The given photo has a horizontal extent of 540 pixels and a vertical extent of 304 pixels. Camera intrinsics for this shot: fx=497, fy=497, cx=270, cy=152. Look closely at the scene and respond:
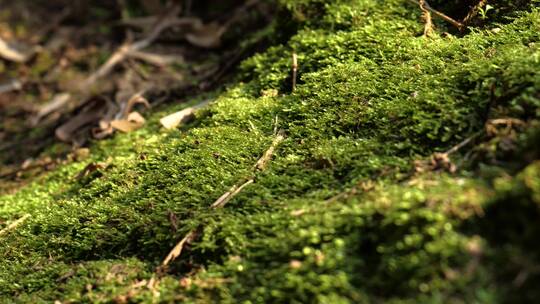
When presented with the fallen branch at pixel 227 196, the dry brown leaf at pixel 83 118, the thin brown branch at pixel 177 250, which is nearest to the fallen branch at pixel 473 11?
the fallen branch at pixel 227 196

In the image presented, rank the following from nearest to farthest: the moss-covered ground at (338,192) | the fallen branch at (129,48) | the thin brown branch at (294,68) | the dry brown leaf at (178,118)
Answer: the moss-covered ground at (338,192) → the thin brown branch at (294,68) → the dry brown leaf at (178,118) → the fallen branch at (129,48)

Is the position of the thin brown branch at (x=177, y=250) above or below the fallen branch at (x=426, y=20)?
below

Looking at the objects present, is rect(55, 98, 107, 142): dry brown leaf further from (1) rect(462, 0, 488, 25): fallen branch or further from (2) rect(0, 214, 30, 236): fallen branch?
(1) rect(462, 0, 488, 25): fallen branch

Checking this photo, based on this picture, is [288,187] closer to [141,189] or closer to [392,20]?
[141,189]

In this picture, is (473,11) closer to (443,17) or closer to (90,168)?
(443,17)

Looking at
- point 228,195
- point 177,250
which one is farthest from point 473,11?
point 177,250

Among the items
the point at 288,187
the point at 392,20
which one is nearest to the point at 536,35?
the point at 392,20

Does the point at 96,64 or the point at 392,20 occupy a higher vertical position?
the point at 392,20

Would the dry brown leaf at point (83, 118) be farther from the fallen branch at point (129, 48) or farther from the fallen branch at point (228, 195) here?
the fallen branch at point (228, 195)
